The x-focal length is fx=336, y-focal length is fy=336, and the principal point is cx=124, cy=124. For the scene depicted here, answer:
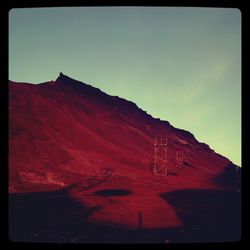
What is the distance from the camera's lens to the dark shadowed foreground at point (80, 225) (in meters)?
2.78

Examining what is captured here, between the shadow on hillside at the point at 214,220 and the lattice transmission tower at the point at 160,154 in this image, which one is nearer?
the shadow on hillside at the point at 214,220

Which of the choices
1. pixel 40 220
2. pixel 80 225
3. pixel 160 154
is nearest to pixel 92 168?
pixel 160 154

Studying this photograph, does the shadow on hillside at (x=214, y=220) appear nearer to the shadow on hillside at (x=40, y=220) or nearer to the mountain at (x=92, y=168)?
the mountain at (x=92, y=168)

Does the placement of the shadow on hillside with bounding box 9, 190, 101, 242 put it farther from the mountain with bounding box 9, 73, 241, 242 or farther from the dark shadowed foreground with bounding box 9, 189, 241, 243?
the mountain with bounding box 9, 73, 241, 242

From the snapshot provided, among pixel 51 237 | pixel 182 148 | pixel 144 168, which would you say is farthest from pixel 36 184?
pixel 182 148

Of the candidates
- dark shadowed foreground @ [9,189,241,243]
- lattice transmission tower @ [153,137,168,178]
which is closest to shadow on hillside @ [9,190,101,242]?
dark shadowed foreground @ [9,189,241,243]

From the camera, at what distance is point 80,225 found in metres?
3.18

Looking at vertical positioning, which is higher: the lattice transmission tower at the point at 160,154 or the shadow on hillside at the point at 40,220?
the lattice transmission tower at the point at 160,154

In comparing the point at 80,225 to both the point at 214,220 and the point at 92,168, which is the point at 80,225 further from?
the point at 214,220

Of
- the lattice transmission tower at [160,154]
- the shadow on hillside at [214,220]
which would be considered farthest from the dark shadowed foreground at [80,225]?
the lattice transmission tower at [160,154]

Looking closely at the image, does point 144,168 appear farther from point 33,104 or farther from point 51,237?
point 51,237

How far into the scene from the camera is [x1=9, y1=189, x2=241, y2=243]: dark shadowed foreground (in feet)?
9.12
